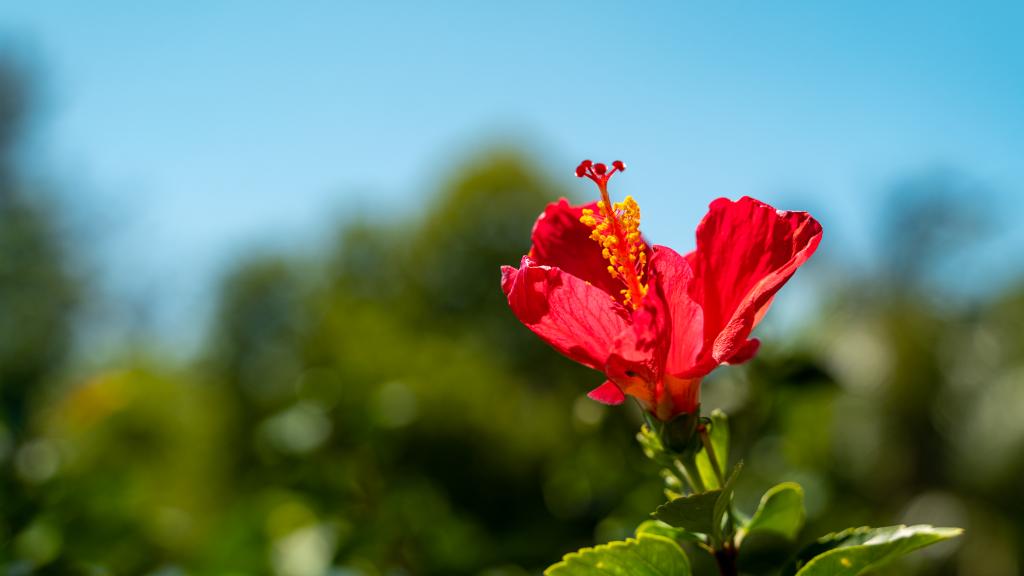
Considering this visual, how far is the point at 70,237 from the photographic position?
17172 millimetres

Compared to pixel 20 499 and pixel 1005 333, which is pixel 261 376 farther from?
pixel 20 499

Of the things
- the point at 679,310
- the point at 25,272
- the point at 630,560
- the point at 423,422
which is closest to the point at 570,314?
the point at 679,310

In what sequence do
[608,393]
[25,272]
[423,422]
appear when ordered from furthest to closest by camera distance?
1. [25,272]
2. [423,422]
3. [608,393]

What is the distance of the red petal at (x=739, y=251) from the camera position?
0.73m

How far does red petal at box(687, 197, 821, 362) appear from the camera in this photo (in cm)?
73

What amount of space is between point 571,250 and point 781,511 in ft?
1.07

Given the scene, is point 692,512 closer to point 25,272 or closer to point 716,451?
point 716,451

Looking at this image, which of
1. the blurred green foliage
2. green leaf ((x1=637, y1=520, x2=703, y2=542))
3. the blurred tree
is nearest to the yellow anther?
green leaf ((x1=637, y1=520, x2=703, y2=542))

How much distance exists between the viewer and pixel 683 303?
730mm

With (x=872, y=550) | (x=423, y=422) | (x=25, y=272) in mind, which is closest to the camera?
(x=872, y=550)

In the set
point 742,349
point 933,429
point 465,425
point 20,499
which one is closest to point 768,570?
point 742,349

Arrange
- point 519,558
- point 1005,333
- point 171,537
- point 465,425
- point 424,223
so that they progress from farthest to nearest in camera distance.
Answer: point 424,223 < point 1005,333 < point 465,425 < point 171,537 < point 519,558

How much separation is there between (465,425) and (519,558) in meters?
5.20

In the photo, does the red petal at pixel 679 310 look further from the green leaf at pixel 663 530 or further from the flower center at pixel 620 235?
the green leaf at pixel 663 530
